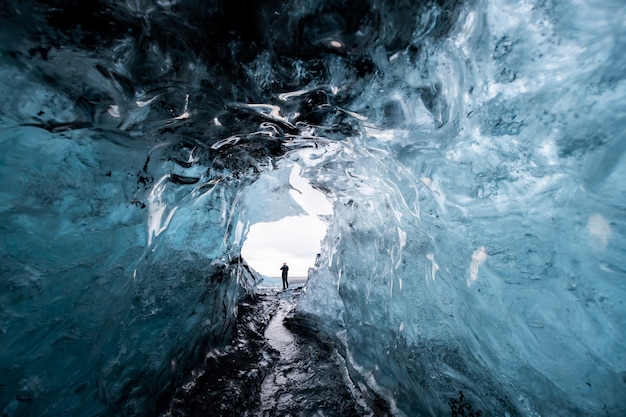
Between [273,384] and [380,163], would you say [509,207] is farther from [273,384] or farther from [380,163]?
[273,384]

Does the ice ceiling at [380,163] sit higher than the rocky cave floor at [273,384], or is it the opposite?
the ice ceiling at [380,163]

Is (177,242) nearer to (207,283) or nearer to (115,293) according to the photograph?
(207,283)

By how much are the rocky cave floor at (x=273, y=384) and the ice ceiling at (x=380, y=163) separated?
40 cm

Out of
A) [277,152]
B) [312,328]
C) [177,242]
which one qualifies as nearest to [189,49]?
[277,152]

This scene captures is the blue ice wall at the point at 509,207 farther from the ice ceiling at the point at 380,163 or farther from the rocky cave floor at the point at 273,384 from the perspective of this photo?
the rocky cave floor at the point at 273,384

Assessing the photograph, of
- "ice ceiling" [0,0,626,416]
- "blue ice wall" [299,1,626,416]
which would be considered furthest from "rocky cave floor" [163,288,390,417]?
"blue ice wall" [299,1,626,416]

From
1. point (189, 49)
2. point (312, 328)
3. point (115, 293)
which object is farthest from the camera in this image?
point (312, 328)

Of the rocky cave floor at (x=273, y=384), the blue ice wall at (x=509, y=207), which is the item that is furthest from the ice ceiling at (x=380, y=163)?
the rocky cave floor at (x=273, y=384)

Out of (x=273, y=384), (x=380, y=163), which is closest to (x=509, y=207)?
(x=380, y=163)

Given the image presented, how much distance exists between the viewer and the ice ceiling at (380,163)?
74.8 inches

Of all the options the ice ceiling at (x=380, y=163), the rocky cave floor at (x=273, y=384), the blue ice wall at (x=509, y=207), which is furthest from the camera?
the rocky cave floor at (x=273, y=384)

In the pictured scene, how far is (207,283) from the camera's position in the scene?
5.76m

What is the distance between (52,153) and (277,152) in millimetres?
3447

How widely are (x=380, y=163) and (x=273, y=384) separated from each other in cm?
415
